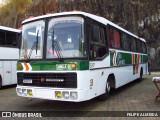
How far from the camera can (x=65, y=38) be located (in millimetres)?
7988

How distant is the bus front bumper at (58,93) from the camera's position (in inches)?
294

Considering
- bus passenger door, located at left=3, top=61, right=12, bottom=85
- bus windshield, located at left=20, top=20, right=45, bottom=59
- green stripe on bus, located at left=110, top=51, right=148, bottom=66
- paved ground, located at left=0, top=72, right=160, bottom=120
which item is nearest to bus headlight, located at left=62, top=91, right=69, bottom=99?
paved ground, located at left=0, top=72, right=160, bottom=120

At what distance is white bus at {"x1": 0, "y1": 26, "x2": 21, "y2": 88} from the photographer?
13.9 meters

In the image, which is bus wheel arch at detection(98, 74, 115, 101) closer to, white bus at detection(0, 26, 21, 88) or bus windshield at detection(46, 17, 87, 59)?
bus windshield at detection(46, 17, 87, 59)

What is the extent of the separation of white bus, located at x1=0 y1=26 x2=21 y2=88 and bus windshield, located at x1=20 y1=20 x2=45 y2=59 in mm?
5341

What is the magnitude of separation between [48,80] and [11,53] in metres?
7.19

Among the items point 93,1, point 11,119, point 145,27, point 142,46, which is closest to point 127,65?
point 142,46

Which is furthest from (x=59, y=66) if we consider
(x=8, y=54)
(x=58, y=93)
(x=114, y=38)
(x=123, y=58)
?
(x=8, y=54)

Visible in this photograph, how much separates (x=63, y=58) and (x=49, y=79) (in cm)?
76

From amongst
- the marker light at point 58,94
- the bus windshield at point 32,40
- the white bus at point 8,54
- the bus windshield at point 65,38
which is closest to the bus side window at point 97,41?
the bus windshield at point 65,38

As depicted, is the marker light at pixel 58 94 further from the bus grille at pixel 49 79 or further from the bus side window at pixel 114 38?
the bus side window at pixel 114 38

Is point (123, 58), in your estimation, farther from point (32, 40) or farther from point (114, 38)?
point (32, 40)

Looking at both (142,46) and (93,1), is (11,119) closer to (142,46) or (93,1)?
(142,46)

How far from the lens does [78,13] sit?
7.94 m
